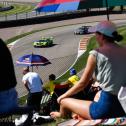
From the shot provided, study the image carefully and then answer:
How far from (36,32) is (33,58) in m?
48.7

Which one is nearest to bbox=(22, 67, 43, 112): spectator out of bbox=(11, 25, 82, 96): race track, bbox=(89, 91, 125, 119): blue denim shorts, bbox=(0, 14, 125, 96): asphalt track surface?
bbox=(89, 91, 125, 119): blue denim shorts

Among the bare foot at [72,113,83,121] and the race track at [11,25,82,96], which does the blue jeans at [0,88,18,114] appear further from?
the race track at [11,25,82,96]

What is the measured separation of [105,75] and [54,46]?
51.1 metres

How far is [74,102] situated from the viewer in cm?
556

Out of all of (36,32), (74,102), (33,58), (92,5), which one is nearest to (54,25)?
(36,32)

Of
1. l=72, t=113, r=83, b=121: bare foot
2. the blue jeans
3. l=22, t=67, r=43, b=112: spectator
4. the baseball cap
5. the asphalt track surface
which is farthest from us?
the asphalt track surface

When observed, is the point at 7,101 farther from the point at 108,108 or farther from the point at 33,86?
the point at 33,86

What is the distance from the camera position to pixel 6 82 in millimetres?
5109

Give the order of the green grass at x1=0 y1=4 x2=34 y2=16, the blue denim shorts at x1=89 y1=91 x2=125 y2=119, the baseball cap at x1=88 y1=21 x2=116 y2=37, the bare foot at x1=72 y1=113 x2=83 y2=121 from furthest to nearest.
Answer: the green grass at x1=0 y1=4 x2=34 y2=16 → the bare foot at x1=72 y1=113 x2=83 y2=121 → the baseball cap at x1=88 y1=21 x2=116 y2=37 → the blue denim shorts at x1=89 y1=91 x2=125 y2=119

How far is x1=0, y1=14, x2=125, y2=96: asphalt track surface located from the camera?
36153 millimetres

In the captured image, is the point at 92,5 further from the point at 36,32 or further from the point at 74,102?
the point at 36,32

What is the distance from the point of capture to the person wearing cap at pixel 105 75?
531cm

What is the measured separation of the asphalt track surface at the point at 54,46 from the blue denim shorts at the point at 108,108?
22.0 meters

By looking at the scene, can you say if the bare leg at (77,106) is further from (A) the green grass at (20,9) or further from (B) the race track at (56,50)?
(A) the green grass at (20,9)
